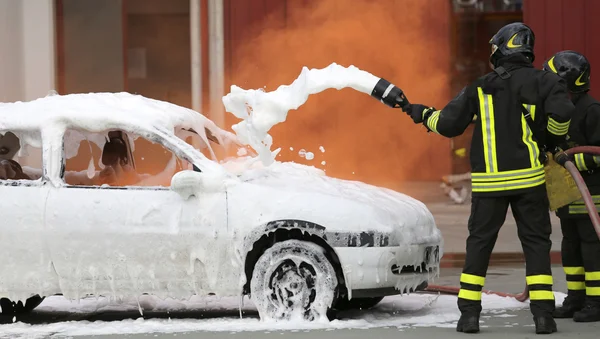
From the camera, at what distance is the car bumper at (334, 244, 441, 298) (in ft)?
25.8

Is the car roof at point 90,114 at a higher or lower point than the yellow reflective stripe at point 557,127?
higher

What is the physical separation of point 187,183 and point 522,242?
7.22 feet

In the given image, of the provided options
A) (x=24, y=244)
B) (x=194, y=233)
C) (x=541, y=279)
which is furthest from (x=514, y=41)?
(x=24, y=244)

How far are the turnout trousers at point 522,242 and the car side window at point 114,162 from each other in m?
2.38

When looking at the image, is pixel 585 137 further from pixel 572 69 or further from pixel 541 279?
pixel 541 279

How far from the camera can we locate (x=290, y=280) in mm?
7938

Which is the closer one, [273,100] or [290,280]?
[290,280]

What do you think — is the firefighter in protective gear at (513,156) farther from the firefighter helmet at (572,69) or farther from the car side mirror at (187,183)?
the car side mirror at (187,183)

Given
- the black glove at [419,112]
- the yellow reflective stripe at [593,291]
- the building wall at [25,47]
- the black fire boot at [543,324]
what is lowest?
the black fire boot at [543,324]

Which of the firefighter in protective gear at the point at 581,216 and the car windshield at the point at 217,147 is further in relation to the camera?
the car windshield at the point at 217,147

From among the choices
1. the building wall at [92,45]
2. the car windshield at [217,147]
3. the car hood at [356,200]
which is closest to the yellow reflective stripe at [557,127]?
the car hood at [356,200]

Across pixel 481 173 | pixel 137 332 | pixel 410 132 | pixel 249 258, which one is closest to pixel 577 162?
pixel 481 173

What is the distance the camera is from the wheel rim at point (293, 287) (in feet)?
26.0

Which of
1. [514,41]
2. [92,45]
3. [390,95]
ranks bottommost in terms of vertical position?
[390,95]
